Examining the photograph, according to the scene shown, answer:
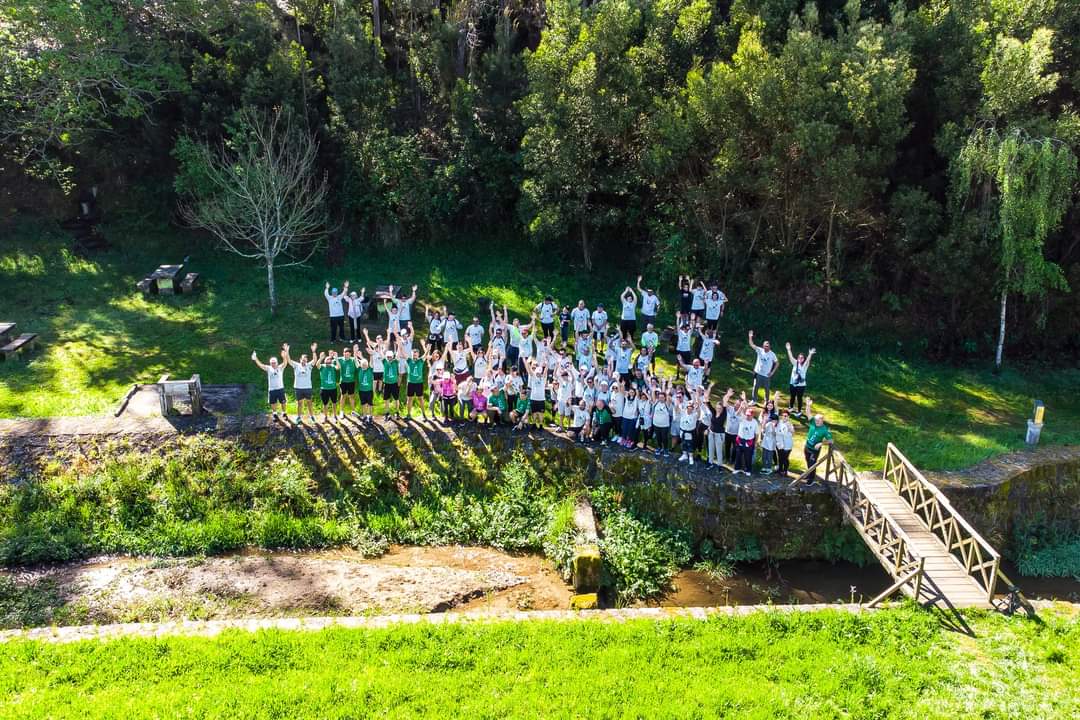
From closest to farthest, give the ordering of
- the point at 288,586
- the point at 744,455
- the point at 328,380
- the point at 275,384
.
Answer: the point at 288,586 < the point at 744,455 < the point at 275,384 < the point at 328,380

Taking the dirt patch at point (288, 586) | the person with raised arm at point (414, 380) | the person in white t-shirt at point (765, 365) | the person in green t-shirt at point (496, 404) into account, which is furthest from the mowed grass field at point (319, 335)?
the person in green t-shirt at point (496, 404)

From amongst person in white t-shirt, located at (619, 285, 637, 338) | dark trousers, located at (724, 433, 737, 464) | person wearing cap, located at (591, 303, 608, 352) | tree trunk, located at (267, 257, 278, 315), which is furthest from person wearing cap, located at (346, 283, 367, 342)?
dark trousers, located at (724, 433, 737, 464)

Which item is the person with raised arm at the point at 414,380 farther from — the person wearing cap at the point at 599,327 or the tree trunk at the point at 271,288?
the tree trunk at the point at 271,288

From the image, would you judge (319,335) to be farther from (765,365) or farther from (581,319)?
(765,365)

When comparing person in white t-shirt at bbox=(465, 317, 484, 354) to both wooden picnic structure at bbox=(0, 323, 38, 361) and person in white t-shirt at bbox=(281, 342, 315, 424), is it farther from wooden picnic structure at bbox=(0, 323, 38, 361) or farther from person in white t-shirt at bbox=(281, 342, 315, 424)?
wooden picnic structure at bbox=(0, 323, 38, 361)

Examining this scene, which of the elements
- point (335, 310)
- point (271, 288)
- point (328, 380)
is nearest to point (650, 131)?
point (335, 310)

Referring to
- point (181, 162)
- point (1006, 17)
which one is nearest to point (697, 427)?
point (1006, 17)

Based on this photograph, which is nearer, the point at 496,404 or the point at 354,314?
the point at 496,404

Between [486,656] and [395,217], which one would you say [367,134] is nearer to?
[395,217]
